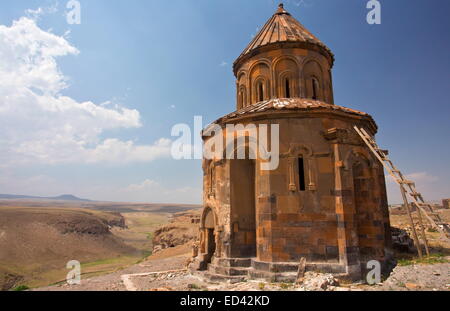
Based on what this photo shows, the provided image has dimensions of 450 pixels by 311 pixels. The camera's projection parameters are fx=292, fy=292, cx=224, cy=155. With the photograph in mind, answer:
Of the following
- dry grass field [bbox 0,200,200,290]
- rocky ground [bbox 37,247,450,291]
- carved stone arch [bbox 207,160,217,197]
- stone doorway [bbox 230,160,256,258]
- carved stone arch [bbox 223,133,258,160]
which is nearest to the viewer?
rocky ground [bbox 37,247,450,291]

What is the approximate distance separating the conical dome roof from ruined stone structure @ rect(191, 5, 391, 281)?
0.17m

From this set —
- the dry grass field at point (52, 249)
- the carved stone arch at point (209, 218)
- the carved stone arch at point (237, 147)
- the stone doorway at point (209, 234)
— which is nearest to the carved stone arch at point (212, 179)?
the carved stone arch at point (209, 218)

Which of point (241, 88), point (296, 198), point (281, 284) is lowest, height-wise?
point (281, 284)

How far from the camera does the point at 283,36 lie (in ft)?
35.5

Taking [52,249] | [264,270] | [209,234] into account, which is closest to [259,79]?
[209,234]

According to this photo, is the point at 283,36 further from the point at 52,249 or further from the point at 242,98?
the point at 52,249

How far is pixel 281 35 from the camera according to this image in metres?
10.9

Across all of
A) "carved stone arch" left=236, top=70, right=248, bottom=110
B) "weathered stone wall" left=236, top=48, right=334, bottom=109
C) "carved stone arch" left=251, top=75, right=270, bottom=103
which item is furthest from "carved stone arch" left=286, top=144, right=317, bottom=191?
"carved stone arch" left=236, top=70, right=248, bottom=110

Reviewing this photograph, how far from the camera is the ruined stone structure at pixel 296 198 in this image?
26.0 ft

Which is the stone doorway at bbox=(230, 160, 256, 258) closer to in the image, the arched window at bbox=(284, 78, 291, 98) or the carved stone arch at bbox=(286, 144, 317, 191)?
the carved stone arch at bbox=(286, 144, 317, 191)

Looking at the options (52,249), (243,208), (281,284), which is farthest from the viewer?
(52,249)

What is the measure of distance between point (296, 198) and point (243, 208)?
1824 millimetres

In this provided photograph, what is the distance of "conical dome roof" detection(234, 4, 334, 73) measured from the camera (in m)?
10.6
